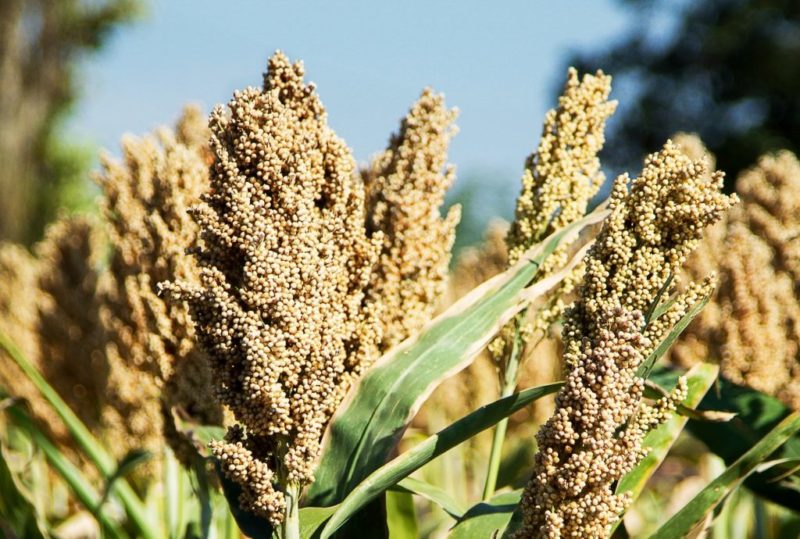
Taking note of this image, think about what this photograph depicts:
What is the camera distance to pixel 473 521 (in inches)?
Answer: 62.5

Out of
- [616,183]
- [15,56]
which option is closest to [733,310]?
[616,183]

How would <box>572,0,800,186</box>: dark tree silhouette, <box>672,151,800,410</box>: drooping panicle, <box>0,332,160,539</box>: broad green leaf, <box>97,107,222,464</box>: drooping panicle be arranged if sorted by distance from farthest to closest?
<box>572,0,800,186</box>: dark tree silhouette < <box>672,151,800,410</box>: drooping panicle < <box>0,332,160,539</box>: broad green leaf < <box>97,107,222,464</box>: drooping panicle

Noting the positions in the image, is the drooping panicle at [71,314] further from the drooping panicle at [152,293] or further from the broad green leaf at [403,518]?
the broad green leaf at [403,518]

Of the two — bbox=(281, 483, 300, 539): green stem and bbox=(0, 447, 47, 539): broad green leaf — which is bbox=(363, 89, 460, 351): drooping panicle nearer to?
bbox=(281, 483, 300, 539): green stem

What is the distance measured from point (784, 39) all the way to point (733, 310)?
23550mm

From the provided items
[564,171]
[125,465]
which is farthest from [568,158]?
[125,465]

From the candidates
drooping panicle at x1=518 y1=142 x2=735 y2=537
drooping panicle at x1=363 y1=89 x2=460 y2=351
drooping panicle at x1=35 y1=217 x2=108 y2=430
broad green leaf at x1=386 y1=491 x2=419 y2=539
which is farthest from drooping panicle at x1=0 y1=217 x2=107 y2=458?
drooping panicle at x1=518 y1=142 x2=735 y2=537

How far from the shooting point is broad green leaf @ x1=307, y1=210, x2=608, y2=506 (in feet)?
5.04

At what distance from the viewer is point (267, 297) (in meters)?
1.36

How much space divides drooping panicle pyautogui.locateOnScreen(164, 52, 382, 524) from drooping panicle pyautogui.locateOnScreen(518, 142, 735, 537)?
1.14 feet

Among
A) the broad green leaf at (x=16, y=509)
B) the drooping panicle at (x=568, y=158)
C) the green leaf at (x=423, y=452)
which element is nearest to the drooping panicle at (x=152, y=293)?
the broad green leaf at (x=16, y=509)

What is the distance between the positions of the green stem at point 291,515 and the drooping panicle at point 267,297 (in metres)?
0.01

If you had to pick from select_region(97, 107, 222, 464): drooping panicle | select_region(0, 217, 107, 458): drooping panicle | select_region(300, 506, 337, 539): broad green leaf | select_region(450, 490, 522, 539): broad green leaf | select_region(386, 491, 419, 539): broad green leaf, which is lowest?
select_region(450, 490, 522, 539): broad green leaf

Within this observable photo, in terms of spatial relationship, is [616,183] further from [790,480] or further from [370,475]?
[790,480]
